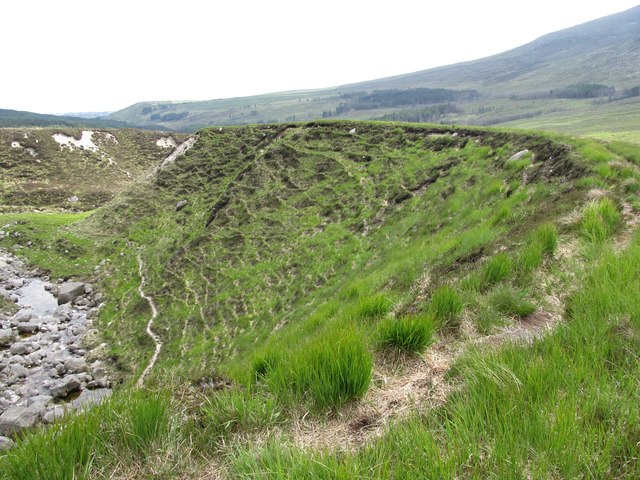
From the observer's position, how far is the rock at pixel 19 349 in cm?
2330

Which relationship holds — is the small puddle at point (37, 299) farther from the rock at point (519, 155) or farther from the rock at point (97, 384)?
the rock at point (519, 155)

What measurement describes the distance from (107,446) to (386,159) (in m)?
33.9

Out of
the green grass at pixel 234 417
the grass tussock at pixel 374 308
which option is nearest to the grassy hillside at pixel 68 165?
the grass tussock at pixel 374 308

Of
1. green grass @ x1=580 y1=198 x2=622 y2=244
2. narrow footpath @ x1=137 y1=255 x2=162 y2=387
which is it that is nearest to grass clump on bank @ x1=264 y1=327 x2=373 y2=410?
green grass @ x1=580 y1=198 x2=622 y2=244

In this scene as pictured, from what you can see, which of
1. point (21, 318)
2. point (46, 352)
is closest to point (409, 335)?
point (46, 352)

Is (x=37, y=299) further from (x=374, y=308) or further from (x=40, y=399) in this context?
(x=374, y=308)

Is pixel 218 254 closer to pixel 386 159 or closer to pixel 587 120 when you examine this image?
pixel 386 159

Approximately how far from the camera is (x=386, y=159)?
112 feet

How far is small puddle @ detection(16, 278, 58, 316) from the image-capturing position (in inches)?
1188

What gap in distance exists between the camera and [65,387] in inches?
756

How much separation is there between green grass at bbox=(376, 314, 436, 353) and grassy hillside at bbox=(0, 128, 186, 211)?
79.5m

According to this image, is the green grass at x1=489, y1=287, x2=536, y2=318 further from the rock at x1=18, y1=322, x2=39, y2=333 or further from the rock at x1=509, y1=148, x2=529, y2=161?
the rock at x1=18, y1=322, x2=39, y2=333

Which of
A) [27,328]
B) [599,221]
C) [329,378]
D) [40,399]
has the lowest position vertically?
[40,399]

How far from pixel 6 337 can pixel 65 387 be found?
10339 millimetres
